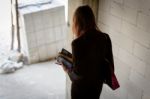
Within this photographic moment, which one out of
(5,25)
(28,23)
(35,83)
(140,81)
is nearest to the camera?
(140,81)

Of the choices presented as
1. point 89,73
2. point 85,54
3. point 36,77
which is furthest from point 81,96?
point 36,77

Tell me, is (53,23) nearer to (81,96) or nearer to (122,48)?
(122,48)

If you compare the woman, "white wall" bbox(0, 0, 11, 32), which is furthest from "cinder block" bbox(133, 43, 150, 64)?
"white wall" bbox(0, 0, 11, 32)

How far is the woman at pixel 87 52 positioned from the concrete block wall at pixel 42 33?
1.80 metres

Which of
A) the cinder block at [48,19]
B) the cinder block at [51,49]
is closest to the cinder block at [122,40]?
the cinder block at [48,19]

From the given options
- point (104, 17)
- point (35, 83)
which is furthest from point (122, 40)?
point (35, 83)

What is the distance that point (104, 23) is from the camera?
2.60 meters

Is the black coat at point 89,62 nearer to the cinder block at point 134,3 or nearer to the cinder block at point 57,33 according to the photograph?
the cinder block at point 134,3

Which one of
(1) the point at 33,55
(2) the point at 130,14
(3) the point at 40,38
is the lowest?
(1) the point at 33,55

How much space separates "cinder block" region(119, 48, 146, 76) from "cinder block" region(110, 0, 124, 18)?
338 millimetres

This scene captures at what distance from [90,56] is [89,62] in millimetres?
50

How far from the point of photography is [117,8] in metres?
2.38

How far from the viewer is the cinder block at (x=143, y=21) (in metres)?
2.08

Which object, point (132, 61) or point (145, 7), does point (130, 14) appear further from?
point (132, 61)
